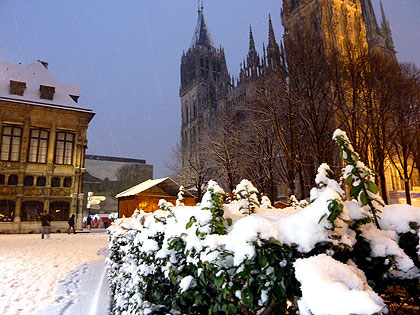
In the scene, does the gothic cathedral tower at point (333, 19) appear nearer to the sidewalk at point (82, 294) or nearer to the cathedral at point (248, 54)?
the cathedral at point (248, 54)

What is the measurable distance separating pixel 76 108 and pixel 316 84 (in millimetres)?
26630

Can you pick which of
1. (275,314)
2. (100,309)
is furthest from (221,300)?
(100,309)

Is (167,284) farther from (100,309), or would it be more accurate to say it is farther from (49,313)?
(49,313)

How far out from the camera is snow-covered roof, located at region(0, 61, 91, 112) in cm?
2909

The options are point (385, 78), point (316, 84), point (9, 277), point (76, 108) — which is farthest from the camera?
point (76, 108)

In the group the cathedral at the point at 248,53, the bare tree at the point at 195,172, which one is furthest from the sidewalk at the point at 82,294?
the cathedral at the point at 248,53

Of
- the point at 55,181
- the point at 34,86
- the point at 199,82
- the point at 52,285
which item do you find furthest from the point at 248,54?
the point at 52,285

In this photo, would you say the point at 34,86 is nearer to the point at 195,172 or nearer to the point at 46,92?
the point at 46,92

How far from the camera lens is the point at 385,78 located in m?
14.9

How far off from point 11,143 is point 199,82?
5266cm

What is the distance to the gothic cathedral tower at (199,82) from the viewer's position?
68750 mm

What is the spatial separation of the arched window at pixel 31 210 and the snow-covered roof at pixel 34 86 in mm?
10022

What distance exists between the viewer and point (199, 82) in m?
74.2

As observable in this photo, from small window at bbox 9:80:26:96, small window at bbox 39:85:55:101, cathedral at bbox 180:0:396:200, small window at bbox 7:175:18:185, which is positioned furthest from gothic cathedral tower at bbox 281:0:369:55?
small window at bbox 7:175:18:185
